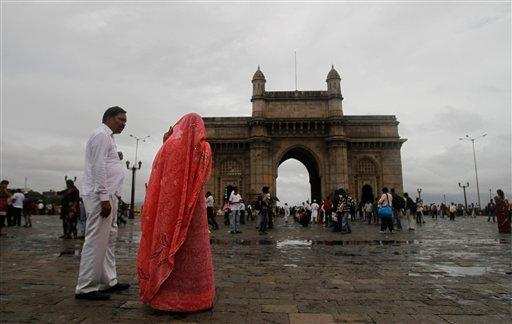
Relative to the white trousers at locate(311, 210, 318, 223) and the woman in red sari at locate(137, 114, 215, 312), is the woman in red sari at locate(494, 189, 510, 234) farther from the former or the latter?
the woman in red sari at locate(137, 114, 215, 312)

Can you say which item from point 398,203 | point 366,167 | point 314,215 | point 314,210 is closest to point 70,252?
point 398,203

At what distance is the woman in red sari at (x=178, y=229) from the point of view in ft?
11.1

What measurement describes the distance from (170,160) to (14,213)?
17.5 metres

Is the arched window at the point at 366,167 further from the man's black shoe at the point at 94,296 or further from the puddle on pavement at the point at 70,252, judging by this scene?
the man's black shoe at the point at 94,296

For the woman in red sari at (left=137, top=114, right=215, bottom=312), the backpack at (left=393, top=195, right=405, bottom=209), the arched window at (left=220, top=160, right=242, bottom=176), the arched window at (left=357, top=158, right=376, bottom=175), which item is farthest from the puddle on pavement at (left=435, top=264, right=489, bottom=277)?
the arched window at (left=357, top=158, right=376, bottom=175)

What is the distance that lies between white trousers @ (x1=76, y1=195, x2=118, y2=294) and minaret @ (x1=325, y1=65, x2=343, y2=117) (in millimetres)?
30682

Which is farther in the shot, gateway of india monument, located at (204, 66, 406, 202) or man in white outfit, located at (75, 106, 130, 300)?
gateway of india monument, located at (204, 66, 406, 202)

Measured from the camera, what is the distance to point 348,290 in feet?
14.1

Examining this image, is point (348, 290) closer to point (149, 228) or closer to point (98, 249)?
point (149, 228)

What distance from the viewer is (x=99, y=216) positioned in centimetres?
406

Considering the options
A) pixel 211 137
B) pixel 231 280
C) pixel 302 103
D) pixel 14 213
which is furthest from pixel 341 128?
pixel 231 280

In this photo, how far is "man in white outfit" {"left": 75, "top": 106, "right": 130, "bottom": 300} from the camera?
3.91m

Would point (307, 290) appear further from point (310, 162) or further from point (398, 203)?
point (310, 162)

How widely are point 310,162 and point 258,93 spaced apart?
8813mm
